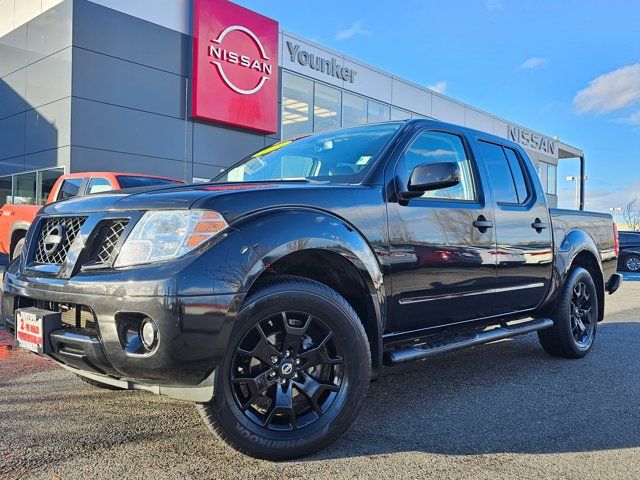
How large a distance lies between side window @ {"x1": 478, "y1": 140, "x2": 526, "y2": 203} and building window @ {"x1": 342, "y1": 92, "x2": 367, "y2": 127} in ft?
52.5

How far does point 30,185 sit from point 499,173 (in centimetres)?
1447

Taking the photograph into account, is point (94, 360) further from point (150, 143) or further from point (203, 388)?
point (150, 143)

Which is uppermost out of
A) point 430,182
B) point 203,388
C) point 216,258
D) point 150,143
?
point 150,143

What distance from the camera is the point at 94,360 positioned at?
7.79 ft

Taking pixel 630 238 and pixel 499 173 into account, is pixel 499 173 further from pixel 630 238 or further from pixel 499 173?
pixel 630 238

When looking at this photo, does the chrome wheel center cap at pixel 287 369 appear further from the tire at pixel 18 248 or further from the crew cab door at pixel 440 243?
the tire at pixel 18 248

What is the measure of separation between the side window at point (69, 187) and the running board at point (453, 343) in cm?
634

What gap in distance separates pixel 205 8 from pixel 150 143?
410 centimetres

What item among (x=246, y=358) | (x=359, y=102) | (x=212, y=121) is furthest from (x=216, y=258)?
(x=359, y=102)

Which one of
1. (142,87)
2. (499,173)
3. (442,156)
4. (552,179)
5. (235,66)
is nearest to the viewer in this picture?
(442,156)

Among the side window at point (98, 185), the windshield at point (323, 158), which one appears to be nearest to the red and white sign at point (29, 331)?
the windshield at point (323, 158)

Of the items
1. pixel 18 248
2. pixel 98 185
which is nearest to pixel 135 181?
pixel 98 185

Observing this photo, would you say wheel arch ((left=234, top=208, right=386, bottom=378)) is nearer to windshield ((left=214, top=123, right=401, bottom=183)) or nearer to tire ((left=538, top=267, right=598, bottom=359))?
windshield ((left=214, top=123, right=401, bottom=183))

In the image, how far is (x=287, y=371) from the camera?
2.58 metres
